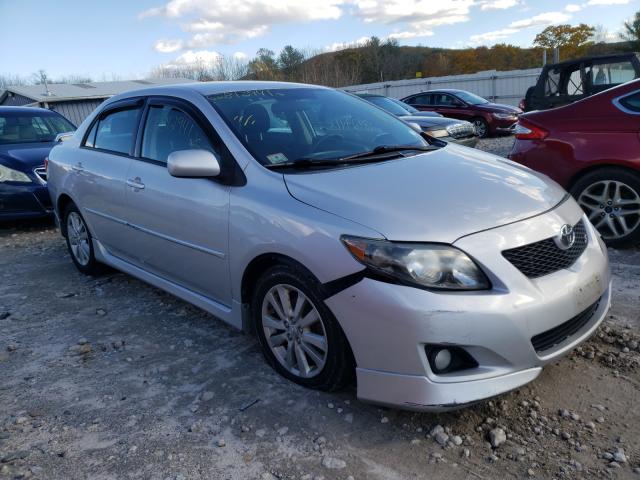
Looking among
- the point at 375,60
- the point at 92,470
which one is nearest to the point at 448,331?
the point at 92,470

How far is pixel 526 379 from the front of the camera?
2.35m

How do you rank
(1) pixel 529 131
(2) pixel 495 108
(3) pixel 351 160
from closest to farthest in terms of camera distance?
(3) pixel 351 160 < (1) pixel 529 131 < (2) pixel 495 108

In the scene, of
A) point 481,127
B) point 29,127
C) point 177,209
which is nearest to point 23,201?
point 29,127

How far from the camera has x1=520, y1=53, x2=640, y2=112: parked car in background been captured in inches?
353

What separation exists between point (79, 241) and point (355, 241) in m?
3.65

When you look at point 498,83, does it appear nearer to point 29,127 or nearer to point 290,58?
point 29,127

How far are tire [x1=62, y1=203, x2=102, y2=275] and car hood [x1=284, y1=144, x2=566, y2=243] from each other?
2.86 metres

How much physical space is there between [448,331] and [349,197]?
2.65ft

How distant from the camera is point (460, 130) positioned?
10.1m

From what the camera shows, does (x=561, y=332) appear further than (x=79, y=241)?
No

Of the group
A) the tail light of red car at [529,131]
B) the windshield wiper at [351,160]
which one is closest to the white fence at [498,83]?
Answer: the tail light of red car at [529,131]

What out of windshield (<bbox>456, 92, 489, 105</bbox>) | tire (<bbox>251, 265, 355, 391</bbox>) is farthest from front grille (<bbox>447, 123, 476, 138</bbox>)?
tire (<bbox>251, 265, 355, 391</bbox>)

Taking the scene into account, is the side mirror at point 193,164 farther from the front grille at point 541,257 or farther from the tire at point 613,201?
the tire at point 613,201

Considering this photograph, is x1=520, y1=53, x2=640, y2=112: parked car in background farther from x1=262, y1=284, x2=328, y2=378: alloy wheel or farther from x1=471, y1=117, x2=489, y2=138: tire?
x1=262, y1=284, x2=328, y2=378: alloy wheel
